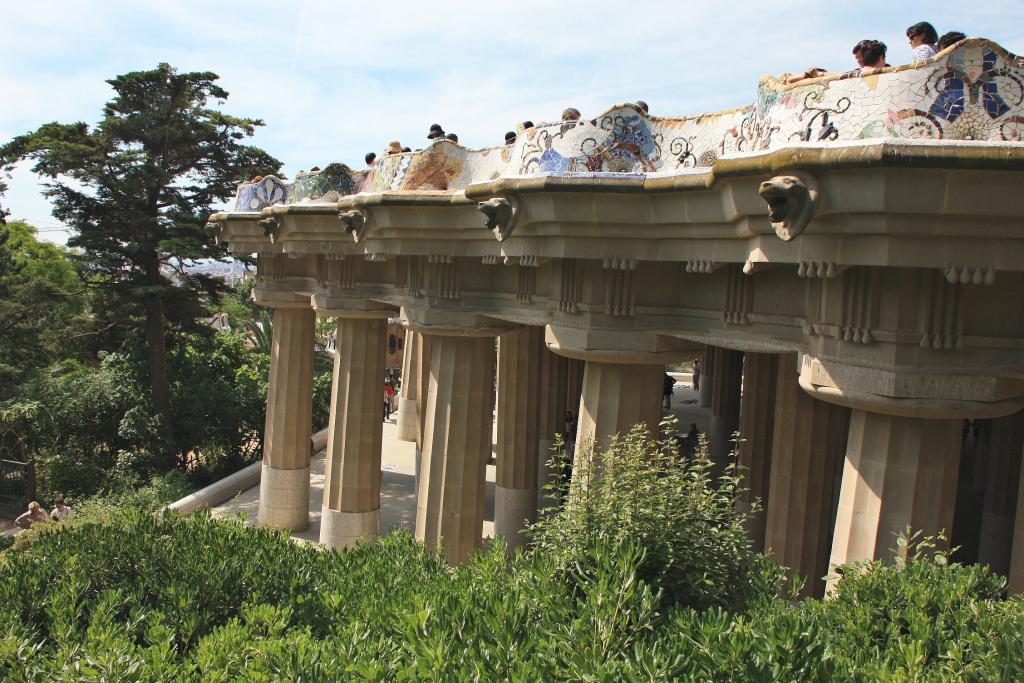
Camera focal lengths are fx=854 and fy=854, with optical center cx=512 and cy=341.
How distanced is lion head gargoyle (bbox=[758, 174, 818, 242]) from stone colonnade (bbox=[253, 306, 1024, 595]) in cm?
206

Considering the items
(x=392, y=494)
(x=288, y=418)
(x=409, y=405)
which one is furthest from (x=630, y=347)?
(x=409, y=405)

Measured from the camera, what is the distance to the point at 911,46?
7418mm

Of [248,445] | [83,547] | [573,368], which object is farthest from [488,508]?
[83,547]

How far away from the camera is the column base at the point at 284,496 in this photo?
889 inches

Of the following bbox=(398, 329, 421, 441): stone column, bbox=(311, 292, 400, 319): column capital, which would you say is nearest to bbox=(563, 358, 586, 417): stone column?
bbox=(398, 329, 421, 441): stone column

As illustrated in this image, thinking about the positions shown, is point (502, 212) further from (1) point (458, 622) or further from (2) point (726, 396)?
(2) point (726, 396)

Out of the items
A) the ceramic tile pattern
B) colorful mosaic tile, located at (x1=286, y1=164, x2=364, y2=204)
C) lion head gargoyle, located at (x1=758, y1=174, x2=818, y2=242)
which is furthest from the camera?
colorful mosaic tile, located at (x1=286, y1=164, x2=364, y2=204)

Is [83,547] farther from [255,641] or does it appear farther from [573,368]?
[573,368]

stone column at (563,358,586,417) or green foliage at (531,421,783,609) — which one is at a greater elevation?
green foliage at (531,421,783,609)

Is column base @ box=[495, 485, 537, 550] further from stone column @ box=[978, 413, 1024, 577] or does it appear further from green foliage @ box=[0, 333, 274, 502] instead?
green foliage @ box=[0, 333, 274, 502]

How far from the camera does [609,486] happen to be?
7.35m

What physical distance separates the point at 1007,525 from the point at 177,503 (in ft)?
67.9

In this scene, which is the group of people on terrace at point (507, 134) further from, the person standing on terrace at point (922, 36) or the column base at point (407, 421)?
the column base at point (407, 421)

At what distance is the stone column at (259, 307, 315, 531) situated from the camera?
73.4 ft
